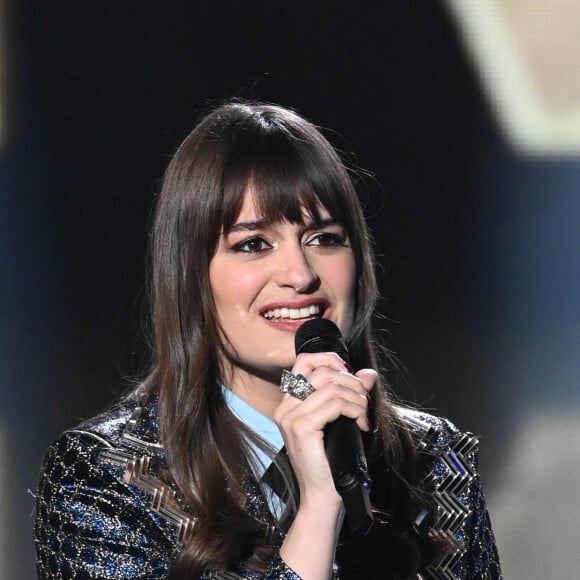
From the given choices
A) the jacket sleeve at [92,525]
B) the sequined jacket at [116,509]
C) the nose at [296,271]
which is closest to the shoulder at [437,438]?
the sequined jacket at [116,509]

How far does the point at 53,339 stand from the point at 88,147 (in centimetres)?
47

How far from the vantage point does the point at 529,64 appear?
270 centimetres

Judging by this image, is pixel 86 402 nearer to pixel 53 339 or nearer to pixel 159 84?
pixel 53 339

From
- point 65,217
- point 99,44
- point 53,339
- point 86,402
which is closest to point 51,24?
point 99,44

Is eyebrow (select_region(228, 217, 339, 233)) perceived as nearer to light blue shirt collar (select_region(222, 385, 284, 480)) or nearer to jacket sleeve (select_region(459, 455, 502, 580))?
light blue shirt collar (select_region(222, 385, 284, 480))

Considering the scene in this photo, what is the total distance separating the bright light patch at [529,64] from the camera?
8.77 feet

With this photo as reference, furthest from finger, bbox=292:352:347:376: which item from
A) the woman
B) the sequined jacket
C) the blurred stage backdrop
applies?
the blurred stage backdrop

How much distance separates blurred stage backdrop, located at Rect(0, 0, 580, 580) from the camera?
8.33 ft

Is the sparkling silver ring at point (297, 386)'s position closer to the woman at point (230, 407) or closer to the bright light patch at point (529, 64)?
the woman at point (230, 407)

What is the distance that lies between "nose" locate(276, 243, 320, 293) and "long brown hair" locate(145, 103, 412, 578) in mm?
53

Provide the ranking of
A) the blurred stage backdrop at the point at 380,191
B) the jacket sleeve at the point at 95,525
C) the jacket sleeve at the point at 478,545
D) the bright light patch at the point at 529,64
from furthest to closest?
the bright light patch at the point at 529,64 < the blurred stage backdrop at the point at 380,191 < the jacket sleeve at the point at 478,545 < the jacket sleeve at the point at 95,525

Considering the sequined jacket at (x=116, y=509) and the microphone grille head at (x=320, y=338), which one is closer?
the microphone grille head at (x=320, y=338)

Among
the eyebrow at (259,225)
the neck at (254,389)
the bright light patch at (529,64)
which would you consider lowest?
the neck at (254,389)

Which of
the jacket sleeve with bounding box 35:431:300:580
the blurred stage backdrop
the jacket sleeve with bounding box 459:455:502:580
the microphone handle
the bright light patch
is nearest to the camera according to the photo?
the microphone handle
